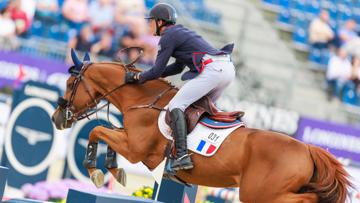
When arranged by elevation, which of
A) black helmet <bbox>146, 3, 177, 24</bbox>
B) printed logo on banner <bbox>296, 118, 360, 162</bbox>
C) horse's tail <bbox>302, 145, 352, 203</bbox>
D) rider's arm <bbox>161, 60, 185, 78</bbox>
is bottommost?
printed logo on banner <bbox>296, 118, 360, 162</bbox>

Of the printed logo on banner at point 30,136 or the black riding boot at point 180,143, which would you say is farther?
the printed logo on banner at point 30,136

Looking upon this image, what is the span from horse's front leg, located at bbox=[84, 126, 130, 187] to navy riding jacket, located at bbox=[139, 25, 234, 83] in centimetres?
59

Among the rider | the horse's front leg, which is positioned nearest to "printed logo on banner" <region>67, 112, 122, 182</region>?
the horse's front leg

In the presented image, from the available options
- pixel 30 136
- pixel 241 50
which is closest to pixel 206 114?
pixel 30 136

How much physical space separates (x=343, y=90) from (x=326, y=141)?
276 cm

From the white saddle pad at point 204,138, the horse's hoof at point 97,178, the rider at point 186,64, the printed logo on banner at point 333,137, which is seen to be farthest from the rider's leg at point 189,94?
the printed logo on banner at point 333,137

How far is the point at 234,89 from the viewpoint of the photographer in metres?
17.3

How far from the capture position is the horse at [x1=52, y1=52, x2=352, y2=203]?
6.66 m

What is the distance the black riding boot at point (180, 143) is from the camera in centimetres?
702

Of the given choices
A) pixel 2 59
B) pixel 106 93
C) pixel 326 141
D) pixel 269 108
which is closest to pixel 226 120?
pixel 106 93

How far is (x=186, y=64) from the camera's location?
757 centimetres

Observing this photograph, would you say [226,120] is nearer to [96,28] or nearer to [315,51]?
[96,28]

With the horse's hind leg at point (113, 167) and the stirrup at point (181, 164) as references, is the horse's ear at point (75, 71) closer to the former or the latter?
the horse's hind leg at point (113, 167)

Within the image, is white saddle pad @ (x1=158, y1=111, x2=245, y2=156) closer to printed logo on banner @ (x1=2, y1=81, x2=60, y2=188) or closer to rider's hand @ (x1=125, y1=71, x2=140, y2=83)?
rider's hand @ (x1=125, y1=71, x2=140, y2=83)
